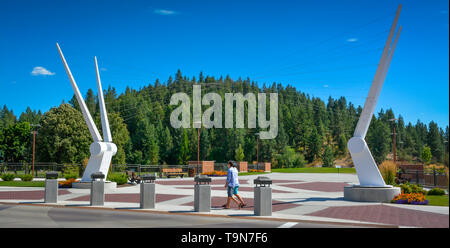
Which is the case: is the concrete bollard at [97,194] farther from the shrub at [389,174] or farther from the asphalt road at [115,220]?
the shrub at [389,174]

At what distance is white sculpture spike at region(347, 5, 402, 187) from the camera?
683 inches

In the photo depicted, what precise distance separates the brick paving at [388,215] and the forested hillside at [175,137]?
63.9 feet

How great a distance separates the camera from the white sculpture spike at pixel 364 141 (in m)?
17.3

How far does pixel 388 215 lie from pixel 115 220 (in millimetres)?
8882

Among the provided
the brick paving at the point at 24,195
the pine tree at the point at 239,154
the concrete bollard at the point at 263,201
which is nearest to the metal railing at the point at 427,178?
the concrete bollard at the point at 263,201

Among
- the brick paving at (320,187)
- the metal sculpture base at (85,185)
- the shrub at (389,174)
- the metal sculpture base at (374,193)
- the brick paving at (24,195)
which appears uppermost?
the shrub at (389,174)

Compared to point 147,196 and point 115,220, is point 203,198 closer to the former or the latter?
point 147,196

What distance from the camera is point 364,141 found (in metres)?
17.7

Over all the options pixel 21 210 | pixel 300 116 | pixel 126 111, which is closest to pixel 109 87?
pixel 126 111

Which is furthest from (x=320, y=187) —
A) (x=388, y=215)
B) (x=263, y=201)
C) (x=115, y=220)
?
(x=115, y=220)

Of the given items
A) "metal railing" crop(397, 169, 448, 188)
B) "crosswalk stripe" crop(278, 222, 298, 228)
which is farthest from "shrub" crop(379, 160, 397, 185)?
"crosswalk stripe" crop(278, 222, 298, 228)

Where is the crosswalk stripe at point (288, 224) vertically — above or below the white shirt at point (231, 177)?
below

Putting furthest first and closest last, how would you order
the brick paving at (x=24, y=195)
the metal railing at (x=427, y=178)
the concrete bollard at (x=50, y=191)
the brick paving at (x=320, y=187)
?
1. the metal railing at (x=427, y=178)
2. the brick paving at (x=320, y=187)
3. the brick paving at (x=24, y=195)
4. the concrete bollard at (x=50, y=191)
